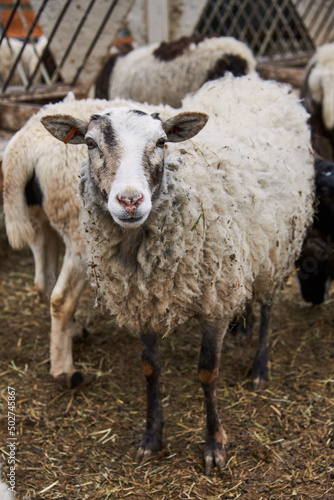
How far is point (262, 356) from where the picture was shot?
3137mm

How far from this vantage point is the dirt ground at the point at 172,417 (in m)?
2.33

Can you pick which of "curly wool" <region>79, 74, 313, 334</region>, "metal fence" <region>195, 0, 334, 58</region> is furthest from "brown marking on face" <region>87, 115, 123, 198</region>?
"metal fence" <region>195, 0, 334, 58</region>

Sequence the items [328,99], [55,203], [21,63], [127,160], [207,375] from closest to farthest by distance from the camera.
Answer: [127,160] < [207,375] < [55,203] < [328,99] < [21,63]

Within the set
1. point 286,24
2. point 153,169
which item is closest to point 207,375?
point 153,169

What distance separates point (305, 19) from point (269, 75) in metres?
3.86

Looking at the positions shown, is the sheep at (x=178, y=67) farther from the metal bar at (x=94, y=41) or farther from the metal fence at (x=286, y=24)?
the metal fence at (x=286, y=24)

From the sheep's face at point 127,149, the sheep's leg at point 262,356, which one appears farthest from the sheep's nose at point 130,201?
the sheep's leg at point 262,356

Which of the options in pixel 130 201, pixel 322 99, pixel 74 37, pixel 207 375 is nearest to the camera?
pixel 130 201

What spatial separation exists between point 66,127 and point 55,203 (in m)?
0.64

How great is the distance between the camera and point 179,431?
8.84ft

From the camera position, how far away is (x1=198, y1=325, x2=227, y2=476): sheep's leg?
94.3 inches

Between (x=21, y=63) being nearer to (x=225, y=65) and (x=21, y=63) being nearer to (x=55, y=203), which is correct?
(x=225, y=65)

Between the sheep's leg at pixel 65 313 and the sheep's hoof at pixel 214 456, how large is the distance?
967 millimetres

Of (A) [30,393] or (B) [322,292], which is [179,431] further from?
(B) [322,292]
